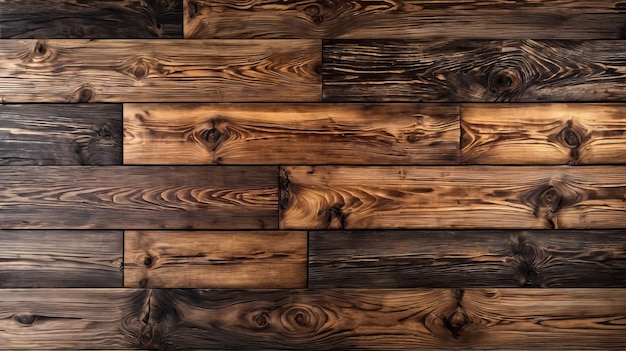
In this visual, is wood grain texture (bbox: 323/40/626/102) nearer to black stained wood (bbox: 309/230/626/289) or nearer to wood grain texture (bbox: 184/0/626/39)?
wood grain texture (bbox: 184/0/626/39)

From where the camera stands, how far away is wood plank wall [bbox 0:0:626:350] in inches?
51.9

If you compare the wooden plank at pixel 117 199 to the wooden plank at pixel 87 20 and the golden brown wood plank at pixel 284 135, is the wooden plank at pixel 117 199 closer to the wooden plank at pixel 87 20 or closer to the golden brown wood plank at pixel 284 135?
the golden brown wood plank at pixel 284 135

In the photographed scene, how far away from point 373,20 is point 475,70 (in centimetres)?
30

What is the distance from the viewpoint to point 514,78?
1.34m

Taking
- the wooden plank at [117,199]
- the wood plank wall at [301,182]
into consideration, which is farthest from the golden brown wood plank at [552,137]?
the wooden plank at [117,199]

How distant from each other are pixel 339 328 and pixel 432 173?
1.56 feet

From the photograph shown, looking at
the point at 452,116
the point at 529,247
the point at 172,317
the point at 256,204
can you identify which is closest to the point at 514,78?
the point at 452,116

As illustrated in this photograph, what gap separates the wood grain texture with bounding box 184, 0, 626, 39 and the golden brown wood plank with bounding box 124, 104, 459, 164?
0.20 meters

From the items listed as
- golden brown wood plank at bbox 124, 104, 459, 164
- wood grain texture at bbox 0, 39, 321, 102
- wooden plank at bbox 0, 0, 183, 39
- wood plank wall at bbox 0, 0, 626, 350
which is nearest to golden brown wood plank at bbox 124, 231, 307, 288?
wood plank wall at bbox 0, 0, 626, 350

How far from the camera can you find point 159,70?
1.33m

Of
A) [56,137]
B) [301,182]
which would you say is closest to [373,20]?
[301,182]

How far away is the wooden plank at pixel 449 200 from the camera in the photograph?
132cm

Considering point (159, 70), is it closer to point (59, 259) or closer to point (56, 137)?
point (56, 137)

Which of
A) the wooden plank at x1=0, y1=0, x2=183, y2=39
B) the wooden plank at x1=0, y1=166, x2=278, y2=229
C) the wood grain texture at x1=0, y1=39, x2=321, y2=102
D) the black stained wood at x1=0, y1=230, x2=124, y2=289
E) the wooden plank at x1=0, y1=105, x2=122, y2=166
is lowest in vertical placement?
the black stained wood at x1=0, y1=230, x2=124, y2=289
